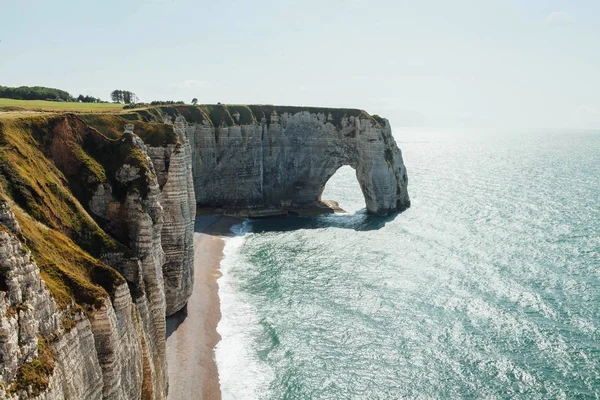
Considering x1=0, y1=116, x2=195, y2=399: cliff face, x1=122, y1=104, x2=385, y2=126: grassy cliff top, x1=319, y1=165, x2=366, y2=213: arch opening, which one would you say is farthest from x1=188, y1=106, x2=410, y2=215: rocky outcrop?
x1=0, y1=116, x2=195, y2=399: cliff face

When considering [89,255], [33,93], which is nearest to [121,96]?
[33,93]

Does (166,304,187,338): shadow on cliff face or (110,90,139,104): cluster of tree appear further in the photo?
(110,90,139,104): cluster of tree

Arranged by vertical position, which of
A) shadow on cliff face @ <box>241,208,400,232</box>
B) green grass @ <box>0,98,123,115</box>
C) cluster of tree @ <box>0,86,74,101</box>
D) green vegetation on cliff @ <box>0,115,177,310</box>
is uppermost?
cluster of tree @ <box>0,86,74,101</box>

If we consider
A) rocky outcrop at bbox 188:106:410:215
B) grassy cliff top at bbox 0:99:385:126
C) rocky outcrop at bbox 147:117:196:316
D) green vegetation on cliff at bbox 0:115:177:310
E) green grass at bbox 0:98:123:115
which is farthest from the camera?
rocky outcrop at bbox 188:106:410:215

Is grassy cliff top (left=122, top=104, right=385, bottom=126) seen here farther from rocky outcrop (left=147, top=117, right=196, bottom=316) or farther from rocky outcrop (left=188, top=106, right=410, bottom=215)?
rocky outcrop (left=147, top=117, right=196, bottom=316)

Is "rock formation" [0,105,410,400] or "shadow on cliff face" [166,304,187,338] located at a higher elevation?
"rock formation" [0,105,410,400]

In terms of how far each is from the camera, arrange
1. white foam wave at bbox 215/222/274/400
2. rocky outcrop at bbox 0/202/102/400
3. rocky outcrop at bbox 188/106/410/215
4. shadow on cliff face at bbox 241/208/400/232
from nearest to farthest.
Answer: rocky outcrop at bbox 0/202/102/400, white foam wave at bbox 215/222/274/400, shadow on cliff face at bbox 241/208/400/232, rocky outcrop at bbox 188/106/410/215

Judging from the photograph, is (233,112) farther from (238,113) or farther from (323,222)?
(323,222)
